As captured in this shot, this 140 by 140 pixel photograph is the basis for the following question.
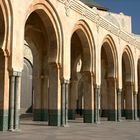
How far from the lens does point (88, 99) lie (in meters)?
16.6

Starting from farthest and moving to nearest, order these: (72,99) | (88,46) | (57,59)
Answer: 1. (72,99)
2. (88,46)
3. (57,59)

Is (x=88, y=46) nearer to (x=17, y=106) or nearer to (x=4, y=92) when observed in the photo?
(x=17, y=106)

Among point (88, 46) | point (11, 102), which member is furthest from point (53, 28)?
point (11, 102)

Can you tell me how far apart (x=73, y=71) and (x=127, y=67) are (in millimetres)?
4193

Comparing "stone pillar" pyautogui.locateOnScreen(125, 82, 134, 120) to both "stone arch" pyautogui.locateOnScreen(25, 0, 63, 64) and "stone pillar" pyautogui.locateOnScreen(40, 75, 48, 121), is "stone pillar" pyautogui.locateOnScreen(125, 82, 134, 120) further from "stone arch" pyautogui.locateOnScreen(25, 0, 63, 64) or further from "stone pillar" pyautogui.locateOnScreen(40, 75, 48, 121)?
"stone arch" pyautogui.locateOnScreen(25, 0, 63, 64)

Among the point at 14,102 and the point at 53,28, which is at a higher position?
the point at 53,28

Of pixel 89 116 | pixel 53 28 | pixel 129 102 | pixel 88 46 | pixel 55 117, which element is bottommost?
pixel 89 116

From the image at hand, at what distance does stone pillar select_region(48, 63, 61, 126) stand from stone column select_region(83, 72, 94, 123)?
123 inches

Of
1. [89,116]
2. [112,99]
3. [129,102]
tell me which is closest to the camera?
[89,116]

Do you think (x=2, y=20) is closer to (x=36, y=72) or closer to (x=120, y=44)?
(x=36, y=72)

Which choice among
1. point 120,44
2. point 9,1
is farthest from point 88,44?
point 9,1

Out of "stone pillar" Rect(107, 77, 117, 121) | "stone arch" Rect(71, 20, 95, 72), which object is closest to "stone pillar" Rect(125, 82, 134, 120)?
"stone pillar" Rect(107, 77, 117, 121)

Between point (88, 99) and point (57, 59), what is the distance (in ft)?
12.4

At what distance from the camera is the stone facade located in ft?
35.7
